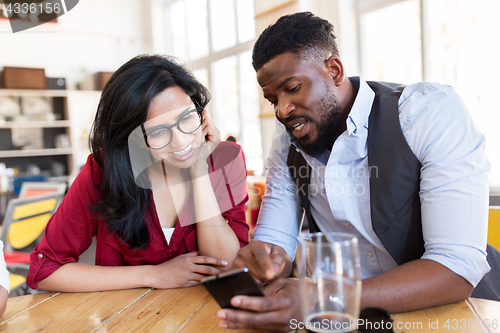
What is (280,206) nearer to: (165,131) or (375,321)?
(165,131)

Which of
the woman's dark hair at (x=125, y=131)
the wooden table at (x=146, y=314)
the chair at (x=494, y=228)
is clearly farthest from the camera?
the woman's dark hair at (x=125, y=131)

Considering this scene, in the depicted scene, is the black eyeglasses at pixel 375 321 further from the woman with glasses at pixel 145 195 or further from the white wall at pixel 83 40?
the white wall at pixel 83 40

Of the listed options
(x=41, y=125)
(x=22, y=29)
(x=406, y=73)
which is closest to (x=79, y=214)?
(x=406, y=73)

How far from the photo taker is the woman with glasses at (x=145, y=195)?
1109mm

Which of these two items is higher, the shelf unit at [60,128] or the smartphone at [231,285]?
the shelf unit at [60,128]

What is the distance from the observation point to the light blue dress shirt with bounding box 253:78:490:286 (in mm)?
803

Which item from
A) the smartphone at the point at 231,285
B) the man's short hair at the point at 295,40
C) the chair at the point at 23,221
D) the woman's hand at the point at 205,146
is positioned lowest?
the chair at the point at 23,221

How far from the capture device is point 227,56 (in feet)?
18.3

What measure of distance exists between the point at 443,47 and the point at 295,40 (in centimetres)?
243

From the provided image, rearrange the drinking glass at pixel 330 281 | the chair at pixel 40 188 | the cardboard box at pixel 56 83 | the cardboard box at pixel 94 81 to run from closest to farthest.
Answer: the drinking glass at pixel 330 281, the chair at pixel 40 188, the cardboard box at pixel 56 83, the cardboard box at pixel 94 81

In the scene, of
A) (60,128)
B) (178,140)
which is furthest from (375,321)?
(60,128)

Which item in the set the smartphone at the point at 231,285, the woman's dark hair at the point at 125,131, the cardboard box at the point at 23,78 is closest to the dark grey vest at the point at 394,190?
the smartphone at the point at 231,285

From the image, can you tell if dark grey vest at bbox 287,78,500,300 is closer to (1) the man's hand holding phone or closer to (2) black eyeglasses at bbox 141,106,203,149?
(1) the man's hand holding phone

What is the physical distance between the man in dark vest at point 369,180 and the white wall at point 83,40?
5.98 m
